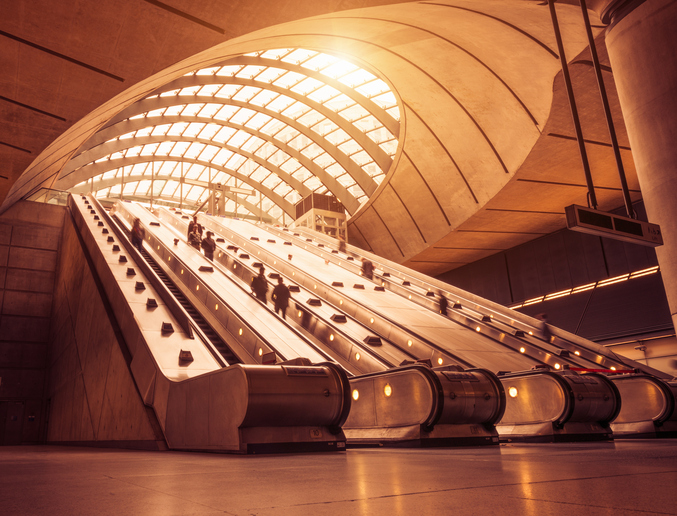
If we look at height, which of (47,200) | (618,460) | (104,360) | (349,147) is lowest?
(618,460)

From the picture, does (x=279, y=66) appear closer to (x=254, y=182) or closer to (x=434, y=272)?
(x=434, y=272)

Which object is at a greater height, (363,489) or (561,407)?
(561,407)

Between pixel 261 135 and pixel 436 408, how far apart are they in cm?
3491

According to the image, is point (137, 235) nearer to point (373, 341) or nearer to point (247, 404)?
point (373, 341)

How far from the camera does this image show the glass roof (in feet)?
97.1

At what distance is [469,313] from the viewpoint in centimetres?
1633

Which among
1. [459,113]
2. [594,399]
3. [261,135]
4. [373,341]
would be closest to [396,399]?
[594,399]

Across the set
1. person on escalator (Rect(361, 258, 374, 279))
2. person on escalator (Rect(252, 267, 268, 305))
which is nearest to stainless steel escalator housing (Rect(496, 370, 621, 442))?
person on escalator (Rect(252, 267, 268, 305))

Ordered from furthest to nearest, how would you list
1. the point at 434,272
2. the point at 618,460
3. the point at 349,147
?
the point at 349,147 → the point at 434,272 → the point at 618,460

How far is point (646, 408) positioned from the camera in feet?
28.4

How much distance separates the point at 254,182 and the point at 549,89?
108 feet

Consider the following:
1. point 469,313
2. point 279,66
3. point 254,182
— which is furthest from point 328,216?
point 469,313

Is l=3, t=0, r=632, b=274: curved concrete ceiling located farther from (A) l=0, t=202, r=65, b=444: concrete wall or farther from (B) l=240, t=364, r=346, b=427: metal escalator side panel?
(B) l=240, t=364, r=346, b=427: metal escalator side panel

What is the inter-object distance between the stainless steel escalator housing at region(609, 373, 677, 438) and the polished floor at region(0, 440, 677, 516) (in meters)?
4.94
